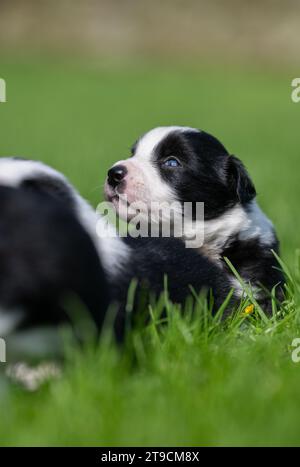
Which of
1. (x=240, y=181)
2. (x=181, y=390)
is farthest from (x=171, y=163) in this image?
(x=181, y=390)

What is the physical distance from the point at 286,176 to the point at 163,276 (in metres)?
6.23

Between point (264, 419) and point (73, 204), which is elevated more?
point (73, 204)

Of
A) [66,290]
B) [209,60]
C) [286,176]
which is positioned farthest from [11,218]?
[209,60]

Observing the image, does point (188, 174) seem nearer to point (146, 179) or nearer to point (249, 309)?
point (146, 179)

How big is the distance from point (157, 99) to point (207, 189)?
15.5 metres

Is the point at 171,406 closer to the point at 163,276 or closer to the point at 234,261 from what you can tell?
the point at 163,276

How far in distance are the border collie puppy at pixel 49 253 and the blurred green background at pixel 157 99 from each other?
0.28 metres

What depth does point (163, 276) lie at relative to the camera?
3.84 meters

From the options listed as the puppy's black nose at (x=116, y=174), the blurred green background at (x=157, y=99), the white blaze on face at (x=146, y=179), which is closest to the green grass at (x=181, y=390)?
the blurred green background at (x=157, y=99)

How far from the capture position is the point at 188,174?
496 cm

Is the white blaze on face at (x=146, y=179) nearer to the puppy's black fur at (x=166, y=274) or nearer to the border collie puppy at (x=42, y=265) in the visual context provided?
the puppy's black fur at (x=166, y=274)

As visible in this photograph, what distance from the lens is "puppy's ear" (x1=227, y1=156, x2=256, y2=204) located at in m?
4.91

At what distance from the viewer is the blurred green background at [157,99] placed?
2.74 metres

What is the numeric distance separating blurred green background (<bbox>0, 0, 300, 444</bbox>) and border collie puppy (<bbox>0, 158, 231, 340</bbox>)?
0.28 meters
